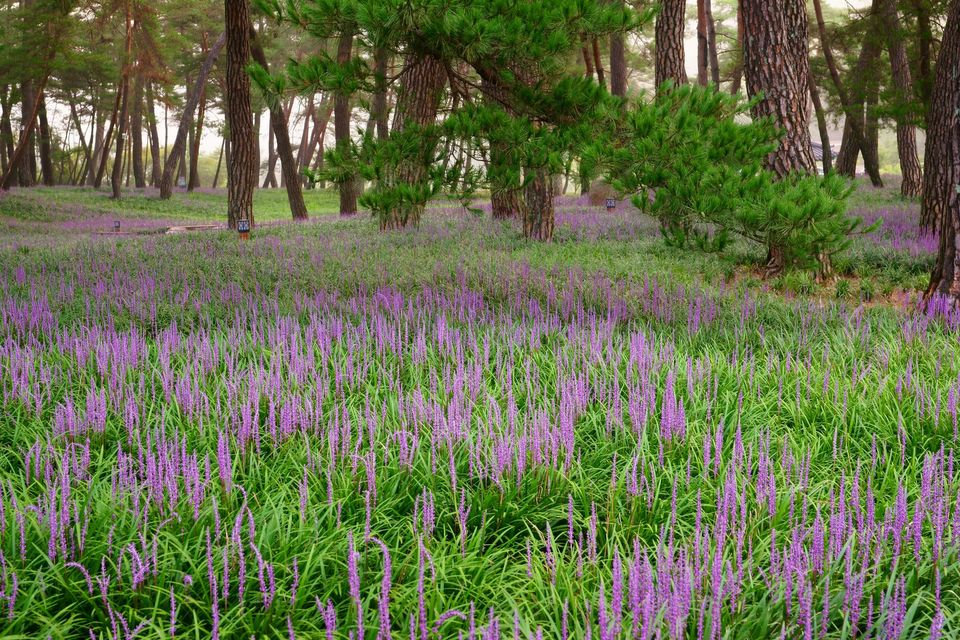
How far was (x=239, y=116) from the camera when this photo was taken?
44.1 feet

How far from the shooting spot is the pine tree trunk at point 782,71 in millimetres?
8516

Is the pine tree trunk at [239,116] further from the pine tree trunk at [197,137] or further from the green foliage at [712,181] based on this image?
the pine tree trunk at [197,137]

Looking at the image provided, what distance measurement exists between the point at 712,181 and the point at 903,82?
14.2 meters

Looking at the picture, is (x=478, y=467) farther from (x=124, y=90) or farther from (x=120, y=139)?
(x=124, y=90)

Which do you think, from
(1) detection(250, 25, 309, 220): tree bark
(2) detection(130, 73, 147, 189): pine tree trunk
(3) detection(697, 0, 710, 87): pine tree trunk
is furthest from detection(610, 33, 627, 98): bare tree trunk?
(2) detection(130, 73, 147, 189): pine tree trunk

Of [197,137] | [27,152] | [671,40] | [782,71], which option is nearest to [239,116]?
[671,40]

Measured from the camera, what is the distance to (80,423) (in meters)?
3.29

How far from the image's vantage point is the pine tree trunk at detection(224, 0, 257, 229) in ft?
42.1

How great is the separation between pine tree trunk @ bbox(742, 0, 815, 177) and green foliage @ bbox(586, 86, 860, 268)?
3.57 m

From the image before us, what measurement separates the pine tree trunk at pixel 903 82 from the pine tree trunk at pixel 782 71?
24.9 ft

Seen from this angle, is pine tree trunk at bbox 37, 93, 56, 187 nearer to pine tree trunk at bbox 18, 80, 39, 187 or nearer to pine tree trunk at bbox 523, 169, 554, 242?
pine tree trunk at bbox 18, 80, 39, 187

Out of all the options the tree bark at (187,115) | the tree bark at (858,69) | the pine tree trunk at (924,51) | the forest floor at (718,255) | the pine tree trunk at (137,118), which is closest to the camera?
the forest floor at (718,255)

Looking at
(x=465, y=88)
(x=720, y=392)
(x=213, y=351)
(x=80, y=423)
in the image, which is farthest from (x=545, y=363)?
(x=465, y=88)

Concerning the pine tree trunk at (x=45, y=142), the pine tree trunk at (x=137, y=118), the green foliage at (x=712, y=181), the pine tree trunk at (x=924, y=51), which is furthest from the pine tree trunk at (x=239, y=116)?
the pine tree trunk at (x=45, y=142)
